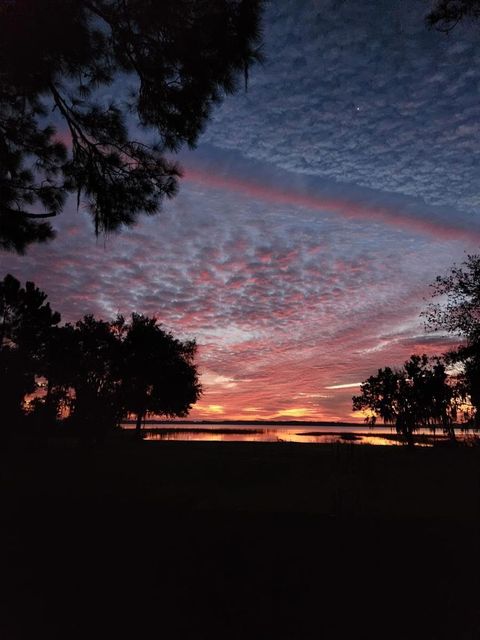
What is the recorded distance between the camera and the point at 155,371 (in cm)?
4756

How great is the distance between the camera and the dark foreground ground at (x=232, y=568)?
4824 millimetres

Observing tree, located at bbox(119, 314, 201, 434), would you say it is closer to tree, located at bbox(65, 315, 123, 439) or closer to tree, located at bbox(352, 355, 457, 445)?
tree, located at bbox(65, 315, 123, 439)

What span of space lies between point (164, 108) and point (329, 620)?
8311 millimetres

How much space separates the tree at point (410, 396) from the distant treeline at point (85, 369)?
27.9 meters

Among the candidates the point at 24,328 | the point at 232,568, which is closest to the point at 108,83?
the point at 232,568

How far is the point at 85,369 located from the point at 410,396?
142 ft

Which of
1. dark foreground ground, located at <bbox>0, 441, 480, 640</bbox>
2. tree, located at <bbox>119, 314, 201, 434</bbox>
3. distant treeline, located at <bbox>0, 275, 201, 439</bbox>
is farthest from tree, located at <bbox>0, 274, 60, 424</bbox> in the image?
dark foreground ground, located at <bbox>0, 441, 480, 640</bbox>

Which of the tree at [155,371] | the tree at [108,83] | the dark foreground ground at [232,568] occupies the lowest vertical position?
the dark foreground ground at [232,568]

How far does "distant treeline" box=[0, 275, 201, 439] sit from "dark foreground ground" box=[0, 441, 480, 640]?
18.4 meters

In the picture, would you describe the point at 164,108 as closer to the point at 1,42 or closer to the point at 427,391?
the point at 1,42

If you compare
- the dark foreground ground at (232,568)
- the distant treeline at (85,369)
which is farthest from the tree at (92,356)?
the dark foreground ground at (232,568)

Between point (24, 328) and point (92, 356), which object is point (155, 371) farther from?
point (24, 328)

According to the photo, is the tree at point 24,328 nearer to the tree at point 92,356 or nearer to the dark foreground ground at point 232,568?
the tree at point 92,356

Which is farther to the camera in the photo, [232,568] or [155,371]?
[155,371]
